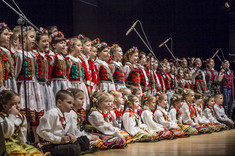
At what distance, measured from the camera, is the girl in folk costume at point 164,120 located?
18.4 ft

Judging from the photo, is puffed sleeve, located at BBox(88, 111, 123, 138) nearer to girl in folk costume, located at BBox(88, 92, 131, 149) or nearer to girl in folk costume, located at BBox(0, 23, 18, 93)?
girl in folk costume, located at BBox(88, 92, 131, 149)

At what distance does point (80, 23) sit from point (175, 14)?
400 centimetres

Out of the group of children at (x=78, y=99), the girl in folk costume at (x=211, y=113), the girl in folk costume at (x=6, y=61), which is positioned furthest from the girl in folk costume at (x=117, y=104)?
the girl in folk costume at (x=211, y=113)

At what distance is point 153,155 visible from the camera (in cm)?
349

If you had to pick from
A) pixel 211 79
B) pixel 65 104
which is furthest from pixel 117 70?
pixel 211 79

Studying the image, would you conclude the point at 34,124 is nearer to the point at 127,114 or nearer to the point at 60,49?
the point at 60,49

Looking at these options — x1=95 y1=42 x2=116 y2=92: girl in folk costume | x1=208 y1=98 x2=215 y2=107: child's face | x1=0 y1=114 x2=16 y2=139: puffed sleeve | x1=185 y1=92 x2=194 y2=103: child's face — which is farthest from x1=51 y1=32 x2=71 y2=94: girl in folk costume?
x1=208 y1=98 x2=215 y2=107: child's face

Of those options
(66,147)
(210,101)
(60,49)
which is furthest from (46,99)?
(210,101)

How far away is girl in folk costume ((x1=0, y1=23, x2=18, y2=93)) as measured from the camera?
386cm

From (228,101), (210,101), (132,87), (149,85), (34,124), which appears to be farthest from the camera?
(228,101)

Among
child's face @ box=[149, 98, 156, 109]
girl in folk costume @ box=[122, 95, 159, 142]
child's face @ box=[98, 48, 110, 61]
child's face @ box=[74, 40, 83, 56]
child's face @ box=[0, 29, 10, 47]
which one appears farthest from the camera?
child's face @ box=[149, 98, 156, 109]

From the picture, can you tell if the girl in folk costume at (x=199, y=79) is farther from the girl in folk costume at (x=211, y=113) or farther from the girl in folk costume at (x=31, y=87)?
the girl in folk costume at (x=31, y=87)

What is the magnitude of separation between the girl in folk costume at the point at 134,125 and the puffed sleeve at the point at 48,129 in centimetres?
172

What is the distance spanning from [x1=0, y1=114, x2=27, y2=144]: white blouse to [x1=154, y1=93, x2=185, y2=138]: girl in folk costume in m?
2.73
